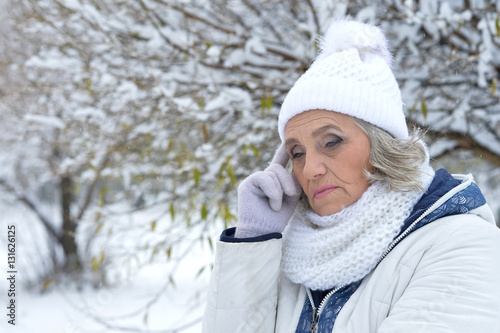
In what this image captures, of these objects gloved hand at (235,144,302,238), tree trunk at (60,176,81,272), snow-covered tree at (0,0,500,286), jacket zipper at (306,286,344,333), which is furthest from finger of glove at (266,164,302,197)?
tree trunk at (60,176,81,272)

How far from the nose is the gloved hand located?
167 mm

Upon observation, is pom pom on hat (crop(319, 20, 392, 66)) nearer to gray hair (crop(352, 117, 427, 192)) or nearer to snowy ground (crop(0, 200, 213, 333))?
gray hair (crop(352, 117, 427, 192))

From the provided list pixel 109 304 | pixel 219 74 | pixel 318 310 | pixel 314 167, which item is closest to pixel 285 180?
pixel 314 167

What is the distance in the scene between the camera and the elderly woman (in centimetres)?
110

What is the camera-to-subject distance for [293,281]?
1505mm

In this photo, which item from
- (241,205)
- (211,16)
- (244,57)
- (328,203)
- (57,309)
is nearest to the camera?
(328,203)

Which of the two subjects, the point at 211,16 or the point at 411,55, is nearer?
the point at 411,55

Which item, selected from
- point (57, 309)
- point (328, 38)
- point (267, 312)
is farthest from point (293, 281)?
point (57, 309)

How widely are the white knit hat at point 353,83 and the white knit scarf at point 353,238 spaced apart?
248mm

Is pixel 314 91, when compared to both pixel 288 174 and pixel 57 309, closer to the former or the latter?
pixel 288 174

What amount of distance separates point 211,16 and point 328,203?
250 cm

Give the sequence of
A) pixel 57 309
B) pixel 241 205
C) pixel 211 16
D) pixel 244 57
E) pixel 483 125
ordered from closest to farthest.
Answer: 1. pixel 241 205
2. pixel 244 57
3. pixel 483 125
4. pixel 211 16
5. pixel 57 309

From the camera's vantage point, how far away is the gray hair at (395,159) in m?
1.34

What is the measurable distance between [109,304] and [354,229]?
5.76m
